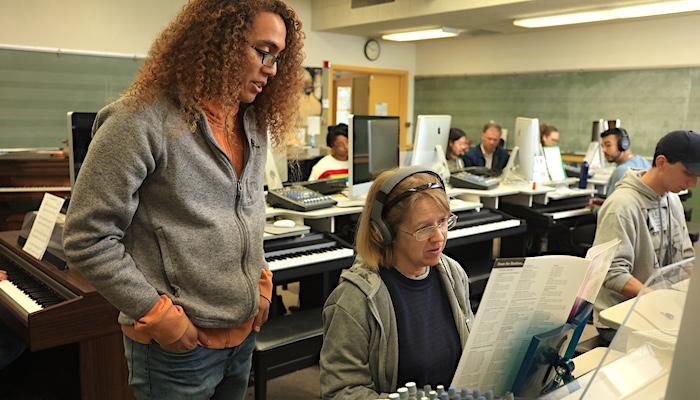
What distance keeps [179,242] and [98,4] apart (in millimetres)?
5794

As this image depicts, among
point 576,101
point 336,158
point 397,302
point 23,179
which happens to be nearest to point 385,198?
point 397,302

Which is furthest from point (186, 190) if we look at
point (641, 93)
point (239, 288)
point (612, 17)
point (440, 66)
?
point (440, 66)

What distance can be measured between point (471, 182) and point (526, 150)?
0.72 metres

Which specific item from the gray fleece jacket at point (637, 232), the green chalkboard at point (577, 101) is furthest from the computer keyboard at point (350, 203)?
the green chalkboard at point (577, 101)

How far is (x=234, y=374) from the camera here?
56.1 inches

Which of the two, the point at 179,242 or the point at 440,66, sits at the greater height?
the point at 440,66

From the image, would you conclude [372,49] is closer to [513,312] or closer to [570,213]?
[570,213]

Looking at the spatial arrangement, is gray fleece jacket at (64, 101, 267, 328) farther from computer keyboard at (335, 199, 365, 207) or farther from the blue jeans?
computer keyboard at (335, 199, 365, 207)

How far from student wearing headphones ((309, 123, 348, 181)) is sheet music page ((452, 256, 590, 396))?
3.36 metres

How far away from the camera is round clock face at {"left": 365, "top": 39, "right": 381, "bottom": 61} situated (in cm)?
845

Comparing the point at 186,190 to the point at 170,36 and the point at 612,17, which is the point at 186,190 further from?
the point at 612,17

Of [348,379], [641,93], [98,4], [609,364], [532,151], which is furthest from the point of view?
[641,93]

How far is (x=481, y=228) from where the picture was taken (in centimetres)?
373

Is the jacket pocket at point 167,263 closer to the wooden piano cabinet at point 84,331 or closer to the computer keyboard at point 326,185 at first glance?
the wooden piano cabinet at point 84,331
